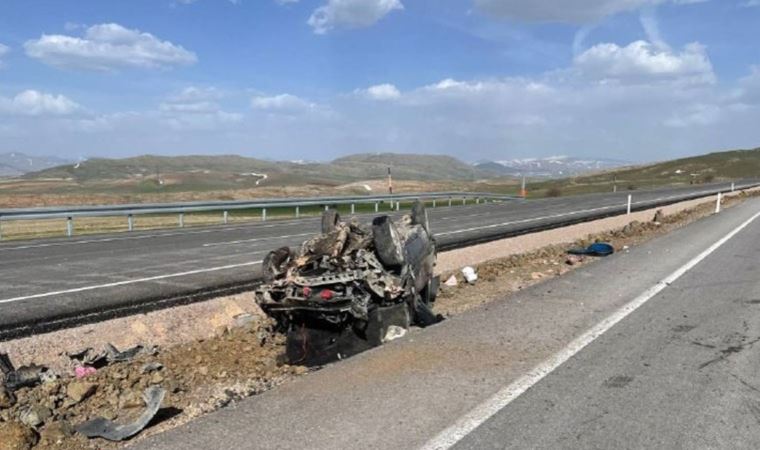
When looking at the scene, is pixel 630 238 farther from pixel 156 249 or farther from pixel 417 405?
pixel 417 405

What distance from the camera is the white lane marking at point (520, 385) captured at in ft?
14.2

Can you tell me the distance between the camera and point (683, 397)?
5.14 metres

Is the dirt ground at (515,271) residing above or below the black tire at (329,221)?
below

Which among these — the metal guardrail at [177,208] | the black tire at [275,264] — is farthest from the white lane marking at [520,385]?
the metal guardrail at [177,208]

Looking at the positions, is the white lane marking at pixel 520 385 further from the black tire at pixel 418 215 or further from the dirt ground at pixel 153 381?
the black tire at pixel 418 215

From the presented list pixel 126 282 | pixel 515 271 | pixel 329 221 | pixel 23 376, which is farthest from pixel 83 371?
Answer: pixel 515 271

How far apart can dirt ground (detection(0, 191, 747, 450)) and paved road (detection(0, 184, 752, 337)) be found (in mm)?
1176

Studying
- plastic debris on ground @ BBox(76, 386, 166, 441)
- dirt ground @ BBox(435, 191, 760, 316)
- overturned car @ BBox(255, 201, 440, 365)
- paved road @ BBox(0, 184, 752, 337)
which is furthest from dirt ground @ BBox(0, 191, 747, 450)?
paved road @ BBox(0, 184, 752, 337)

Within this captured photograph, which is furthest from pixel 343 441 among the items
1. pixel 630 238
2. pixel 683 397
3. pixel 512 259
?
pixel 630 238

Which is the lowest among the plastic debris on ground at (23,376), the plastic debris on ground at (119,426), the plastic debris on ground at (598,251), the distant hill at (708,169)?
the distant hill at (708,169)

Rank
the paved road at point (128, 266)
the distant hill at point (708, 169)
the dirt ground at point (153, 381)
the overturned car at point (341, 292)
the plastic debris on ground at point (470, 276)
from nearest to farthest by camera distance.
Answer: the dirt ground at point (153, 381) → the overturned car at point (341, 292) → the paved road at point (128, 266) → the plastic debris on ground at point (470, 276) → the distant hill at point (708, 169)

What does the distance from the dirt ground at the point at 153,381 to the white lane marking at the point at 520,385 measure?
A: 208 centimetres

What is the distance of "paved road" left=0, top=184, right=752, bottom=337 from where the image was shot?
9.62 metres

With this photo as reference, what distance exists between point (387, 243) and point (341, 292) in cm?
93
